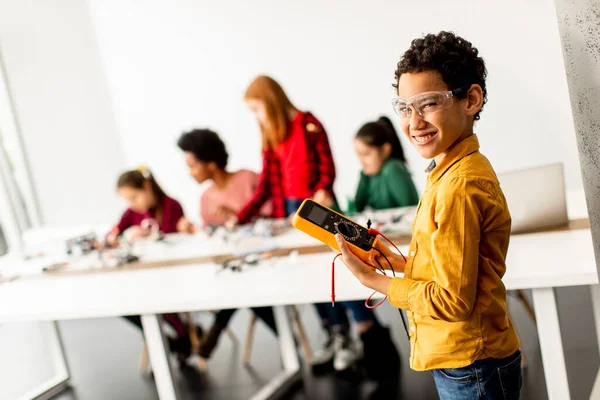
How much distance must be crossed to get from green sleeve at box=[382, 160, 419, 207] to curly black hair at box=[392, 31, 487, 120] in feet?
6.77

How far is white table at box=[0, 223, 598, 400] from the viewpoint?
195 centimetres

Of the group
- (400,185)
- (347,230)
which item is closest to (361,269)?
(347,230)

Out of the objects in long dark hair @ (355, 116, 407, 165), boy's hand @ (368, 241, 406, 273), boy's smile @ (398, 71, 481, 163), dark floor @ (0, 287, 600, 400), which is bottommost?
dark floor @ (0, 287, 600, 400)

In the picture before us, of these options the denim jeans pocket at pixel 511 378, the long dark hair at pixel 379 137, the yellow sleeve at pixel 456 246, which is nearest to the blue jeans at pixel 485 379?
the denim jeans pocket at pixel 511 378

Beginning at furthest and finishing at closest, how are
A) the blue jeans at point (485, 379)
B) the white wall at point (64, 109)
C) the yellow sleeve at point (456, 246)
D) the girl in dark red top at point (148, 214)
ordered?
the white wall at point (64, 109) < the girl in dark red top at point (148, 214) < the blue jeans at point (485, 379) < the yellow sleeve at point (456, 246)

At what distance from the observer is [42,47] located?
19.5 feet

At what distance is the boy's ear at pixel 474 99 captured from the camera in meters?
1.23

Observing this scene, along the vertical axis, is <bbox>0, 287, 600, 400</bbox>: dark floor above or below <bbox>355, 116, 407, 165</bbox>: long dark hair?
below

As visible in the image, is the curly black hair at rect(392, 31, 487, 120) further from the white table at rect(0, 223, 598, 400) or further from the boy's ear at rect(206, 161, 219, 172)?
the boy's ear at rect(206, 161, 219, 172)

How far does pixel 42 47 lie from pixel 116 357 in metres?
3.10

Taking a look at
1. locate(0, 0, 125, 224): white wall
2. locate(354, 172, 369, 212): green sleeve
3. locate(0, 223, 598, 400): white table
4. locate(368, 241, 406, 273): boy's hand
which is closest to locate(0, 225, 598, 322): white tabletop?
locate(0, 223, 598, 400): white table

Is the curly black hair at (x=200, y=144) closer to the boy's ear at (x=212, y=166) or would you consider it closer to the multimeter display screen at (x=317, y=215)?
the boy's ear at (x=212, y=166)

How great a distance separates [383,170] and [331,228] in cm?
194

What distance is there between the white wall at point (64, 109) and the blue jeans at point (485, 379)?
5.26 meters
